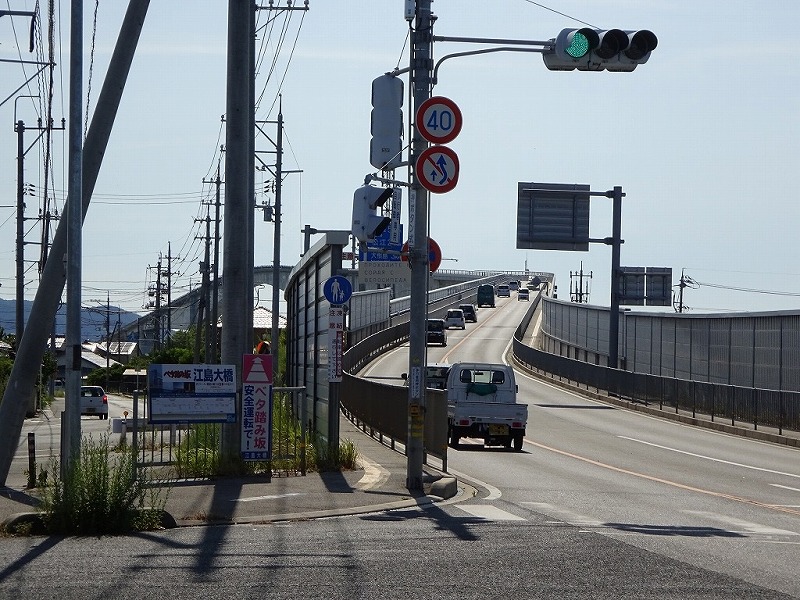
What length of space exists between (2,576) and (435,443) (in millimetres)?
11219

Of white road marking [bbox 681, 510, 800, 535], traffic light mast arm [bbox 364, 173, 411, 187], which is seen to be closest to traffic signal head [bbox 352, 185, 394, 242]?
traffic light mast arm [bbox 364, 173, 411, 187]

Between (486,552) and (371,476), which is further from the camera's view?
(371,476)

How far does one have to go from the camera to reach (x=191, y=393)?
1556cm

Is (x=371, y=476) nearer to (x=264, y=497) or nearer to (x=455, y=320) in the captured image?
(x=264, y=497)

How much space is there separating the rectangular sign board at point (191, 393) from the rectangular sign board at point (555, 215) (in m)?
29.7

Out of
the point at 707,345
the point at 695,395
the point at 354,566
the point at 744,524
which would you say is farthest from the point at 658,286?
the point at 354,566

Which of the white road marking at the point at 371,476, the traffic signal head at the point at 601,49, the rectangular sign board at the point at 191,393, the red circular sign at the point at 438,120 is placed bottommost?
the white road marking at the point at 371,476

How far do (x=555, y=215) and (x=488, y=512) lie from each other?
32.2 m

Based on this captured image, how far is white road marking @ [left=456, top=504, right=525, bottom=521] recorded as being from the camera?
12641 millimetres

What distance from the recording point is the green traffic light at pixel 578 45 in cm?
1390

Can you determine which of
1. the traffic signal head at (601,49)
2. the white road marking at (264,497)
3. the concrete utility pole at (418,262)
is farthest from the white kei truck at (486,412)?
the traffic signal head at (601,49)

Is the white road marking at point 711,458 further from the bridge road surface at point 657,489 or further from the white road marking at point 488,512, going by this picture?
the white road marking at point 488,512

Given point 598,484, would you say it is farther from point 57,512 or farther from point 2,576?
point 2,576

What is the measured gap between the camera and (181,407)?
609 inches
